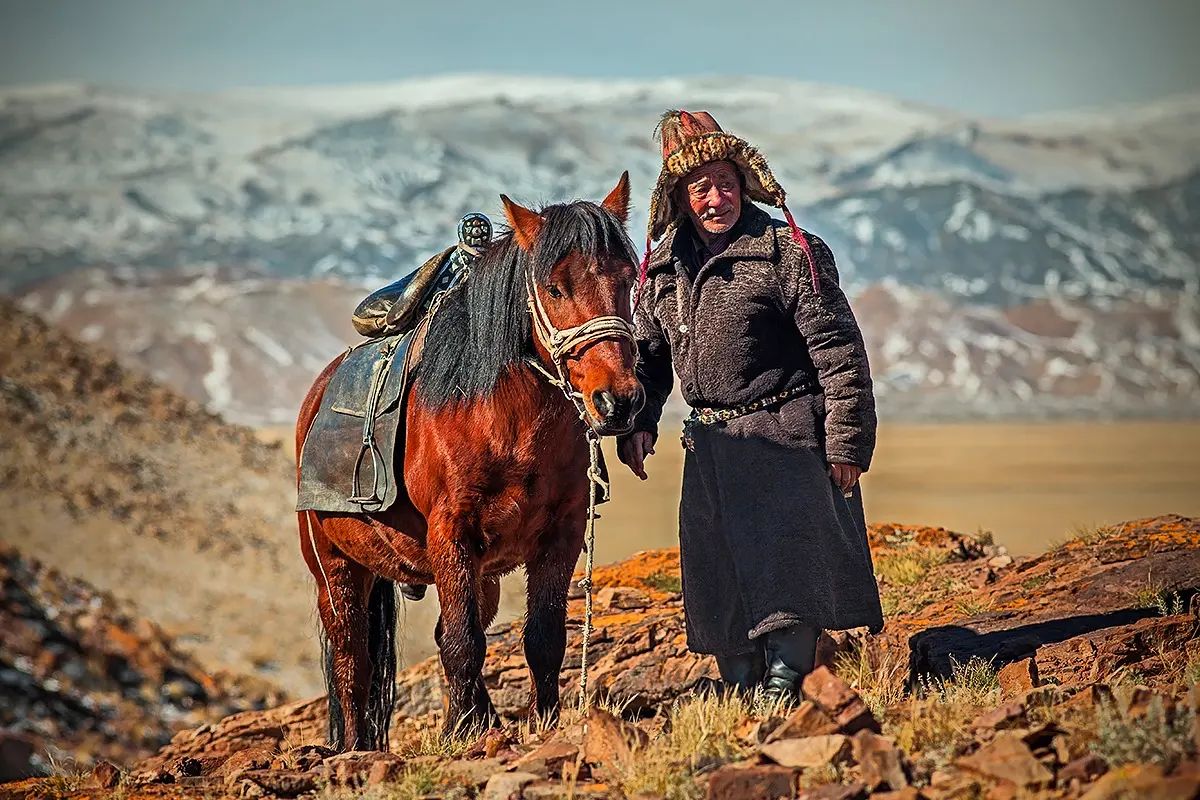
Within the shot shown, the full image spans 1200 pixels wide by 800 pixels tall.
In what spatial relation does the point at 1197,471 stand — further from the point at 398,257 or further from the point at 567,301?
the point at 398,257

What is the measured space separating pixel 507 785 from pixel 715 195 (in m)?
2.38

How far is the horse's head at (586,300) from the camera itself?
5.42 metres

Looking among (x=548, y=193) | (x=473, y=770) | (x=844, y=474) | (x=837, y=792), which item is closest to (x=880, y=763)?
(x=837, y=792)

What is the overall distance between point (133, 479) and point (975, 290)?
365ft

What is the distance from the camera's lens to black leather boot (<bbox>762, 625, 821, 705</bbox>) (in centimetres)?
559

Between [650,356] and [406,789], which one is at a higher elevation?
[650,356]

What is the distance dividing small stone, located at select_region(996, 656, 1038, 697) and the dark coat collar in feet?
6.77

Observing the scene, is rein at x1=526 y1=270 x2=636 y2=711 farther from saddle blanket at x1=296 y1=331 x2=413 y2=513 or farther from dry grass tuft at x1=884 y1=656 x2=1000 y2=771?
dry grass tuft at x1=884 y1=656 x2=1000 y2=771

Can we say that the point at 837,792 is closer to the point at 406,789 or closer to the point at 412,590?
the point at 406,789

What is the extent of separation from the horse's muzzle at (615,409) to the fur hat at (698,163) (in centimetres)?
63

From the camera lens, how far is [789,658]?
5.64 m

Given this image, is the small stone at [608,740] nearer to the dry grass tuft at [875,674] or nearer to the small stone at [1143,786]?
the dry grass tuft at [875,674]

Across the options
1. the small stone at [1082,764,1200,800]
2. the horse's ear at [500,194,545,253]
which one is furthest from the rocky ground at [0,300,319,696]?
the small stone at [1082,764,1200,800]

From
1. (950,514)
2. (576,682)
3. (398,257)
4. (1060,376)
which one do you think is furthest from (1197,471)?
(398,257)
